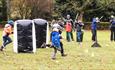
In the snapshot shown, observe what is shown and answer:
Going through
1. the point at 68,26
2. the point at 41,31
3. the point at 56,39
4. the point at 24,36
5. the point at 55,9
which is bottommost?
the point at 55,9

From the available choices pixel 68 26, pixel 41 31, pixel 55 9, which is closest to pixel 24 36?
pixel 41 31

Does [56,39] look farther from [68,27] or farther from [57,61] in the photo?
[68,27]

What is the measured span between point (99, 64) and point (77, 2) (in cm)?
4871

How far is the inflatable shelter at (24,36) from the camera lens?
22.0 meters

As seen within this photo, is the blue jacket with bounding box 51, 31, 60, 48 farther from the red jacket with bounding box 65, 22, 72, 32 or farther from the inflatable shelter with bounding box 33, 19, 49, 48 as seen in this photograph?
the red jacket with bounding box 65, 22, 72, 32

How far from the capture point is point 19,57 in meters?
20.4

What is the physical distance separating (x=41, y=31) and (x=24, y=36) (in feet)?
10.5

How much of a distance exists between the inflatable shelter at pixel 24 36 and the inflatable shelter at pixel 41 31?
8.79 feet

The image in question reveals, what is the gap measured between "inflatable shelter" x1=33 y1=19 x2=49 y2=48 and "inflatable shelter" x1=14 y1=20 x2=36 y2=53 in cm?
268

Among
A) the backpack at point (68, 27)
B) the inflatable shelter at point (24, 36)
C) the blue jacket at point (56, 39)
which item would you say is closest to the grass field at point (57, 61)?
the inflatable shelter at point (24, 36)

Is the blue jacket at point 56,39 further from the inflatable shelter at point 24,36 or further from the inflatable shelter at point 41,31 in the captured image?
the inflatable shelter at point 41,31

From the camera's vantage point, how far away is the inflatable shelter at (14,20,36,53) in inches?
868

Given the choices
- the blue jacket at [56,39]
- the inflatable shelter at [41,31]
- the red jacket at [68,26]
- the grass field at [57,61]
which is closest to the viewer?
the grass field at [57,61]

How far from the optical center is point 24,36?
22.0 m
